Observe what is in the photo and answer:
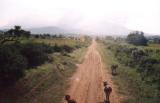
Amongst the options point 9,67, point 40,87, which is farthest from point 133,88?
point 9,67

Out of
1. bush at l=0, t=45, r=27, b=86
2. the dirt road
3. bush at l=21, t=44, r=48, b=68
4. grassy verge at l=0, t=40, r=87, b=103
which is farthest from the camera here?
bush at l=21, t=44, r=48, b=68

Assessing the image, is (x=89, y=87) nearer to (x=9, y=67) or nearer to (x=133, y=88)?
(x=133, y=88)

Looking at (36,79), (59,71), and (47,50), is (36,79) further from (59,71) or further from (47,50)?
(47,50)

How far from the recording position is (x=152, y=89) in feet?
83.2

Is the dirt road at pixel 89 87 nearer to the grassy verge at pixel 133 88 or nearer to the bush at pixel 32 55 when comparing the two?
the grassy verge at pixel 133 88

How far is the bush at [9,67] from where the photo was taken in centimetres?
2144

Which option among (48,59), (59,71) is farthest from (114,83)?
(48,59)

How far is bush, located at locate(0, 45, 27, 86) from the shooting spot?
21.4m

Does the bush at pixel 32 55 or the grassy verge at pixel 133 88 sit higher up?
the bush at pixel 32 55

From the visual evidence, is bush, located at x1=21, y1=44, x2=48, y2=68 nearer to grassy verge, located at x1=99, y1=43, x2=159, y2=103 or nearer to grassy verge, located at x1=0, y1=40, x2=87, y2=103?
grassy verge, located at x1=0, y1=40, x2=87, y2=103

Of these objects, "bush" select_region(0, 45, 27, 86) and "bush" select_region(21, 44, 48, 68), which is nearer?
"bush" select_region(0, 45, 27, 86)

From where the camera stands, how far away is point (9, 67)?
21594 millimetres

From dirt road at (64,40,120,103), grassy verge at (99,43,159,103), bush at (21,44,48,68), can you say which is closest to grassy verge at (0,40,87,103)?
dirt road at (64,40,120,103)

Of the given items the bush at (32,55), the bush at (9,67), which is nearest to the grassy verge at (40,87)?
the bush at (9,67)
